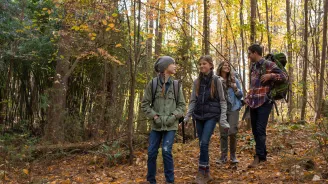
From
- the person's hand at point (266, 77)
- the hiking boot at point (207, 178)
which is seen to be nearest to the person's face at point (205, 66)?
the person's hand at point (266, 77)

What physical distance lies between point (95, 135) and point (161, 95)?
5432mm

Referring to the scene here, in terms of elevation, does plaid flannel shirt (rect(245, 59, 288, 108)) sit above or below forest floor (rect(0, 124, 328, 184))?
above

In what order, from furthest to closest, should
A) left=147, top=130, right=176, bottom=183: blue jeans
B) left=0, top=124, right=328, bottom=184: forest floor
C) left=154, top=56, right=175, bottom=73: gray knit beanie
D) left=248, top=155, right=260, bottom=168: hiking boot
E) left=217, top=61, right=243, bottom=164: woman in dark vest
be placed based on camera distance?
left=217, top=61, right=243, bottom=164: woman in dark vest, left=248, top=155, right=260, bottom=168: hiking boot, left=0, top=124, right=328, bottom=184: forest floor, left=154, top=56, right=175, bottom=73: gray knit beanie, left=147, top=130, right=176, bottom=183: blue jeans

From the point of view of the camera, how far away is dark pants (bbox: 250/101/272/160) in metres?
5.11

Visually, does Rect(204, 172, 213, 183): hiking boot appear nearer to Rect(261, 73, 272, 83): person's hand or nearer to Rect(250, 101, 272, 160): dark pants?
Rect(250, 101, 272, 160): dark pants

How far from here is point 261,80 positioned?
509 centimetres

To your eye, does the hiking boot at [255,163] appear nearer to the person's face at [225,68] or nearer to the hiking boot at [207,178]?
the hiking boot at [207,178]

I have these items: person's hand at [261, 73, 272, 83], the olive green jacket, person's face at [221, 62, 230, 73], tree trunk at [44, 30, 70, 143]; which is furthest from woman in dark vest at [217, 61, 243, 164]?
tree trunk at [44, 30, 70, 143]

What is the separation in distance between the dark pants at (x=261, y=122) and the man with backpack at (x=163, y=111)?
149 cm

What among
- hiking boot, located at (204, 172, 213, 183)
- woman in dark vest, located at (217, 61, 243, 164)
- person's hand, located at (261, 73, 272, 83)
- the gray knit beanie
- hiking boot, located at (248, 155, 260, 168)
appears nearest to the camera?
the gray knit beanie

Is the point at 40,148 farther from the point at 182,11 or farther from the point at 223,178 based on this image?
the point at 182,11

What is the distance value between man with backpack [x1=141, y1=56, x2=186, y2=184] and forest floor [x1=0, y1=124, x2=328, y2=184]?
767mm

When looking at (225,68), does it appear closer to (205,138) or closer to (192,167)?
(205,138)

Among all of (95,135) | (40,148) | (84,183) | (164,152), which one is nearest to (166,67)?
(164,152)
